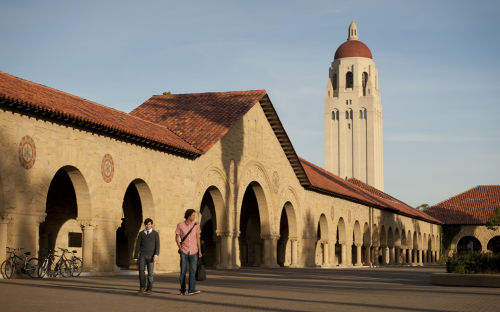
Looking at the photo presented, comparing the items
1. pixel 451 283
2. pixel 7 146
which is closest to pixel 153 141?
pixel 7 146

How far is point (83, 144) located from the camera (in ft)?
63.2

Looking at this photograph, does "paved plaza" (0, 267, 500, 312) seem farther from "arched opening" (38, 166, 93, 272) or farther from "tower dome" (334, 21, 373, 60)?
"tower dome" (334, 21, 373, 60)

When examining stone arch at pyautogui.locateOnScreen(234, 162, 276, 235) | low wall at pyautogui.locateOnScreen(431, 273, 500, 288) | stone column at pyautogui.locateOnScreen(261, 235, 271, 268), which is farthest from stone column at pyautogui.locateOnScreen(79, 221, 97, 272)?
stone column at pyautogui.locateOnScreen(261, 235, 271, 268)

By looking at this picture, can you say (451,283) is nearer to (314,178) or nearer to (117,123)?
(117,123)

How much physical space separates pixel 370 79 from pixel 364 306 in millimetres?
99577

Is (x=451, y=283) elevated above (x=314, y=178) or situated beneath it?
situated beneath

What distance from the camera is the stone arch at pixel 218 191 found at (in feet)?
85.1

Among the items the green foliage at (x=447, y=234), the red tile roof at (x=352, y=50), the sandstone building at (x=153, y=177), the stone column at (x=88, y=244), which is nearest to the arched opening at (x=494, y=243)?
the green foliage at (x=447, y=234)

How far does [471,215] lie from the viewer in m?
68.0

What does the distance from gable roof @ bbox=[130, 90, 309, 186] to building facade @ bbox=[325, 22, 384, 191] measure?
77.2 meters

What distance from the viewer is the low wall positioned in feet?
54.6

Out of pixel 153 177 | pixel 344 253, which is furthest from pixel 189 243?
pixel 344 253

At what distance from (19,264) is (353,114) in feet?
319

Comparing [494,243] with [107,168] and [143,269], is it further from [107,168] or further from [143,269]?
[143,269]
